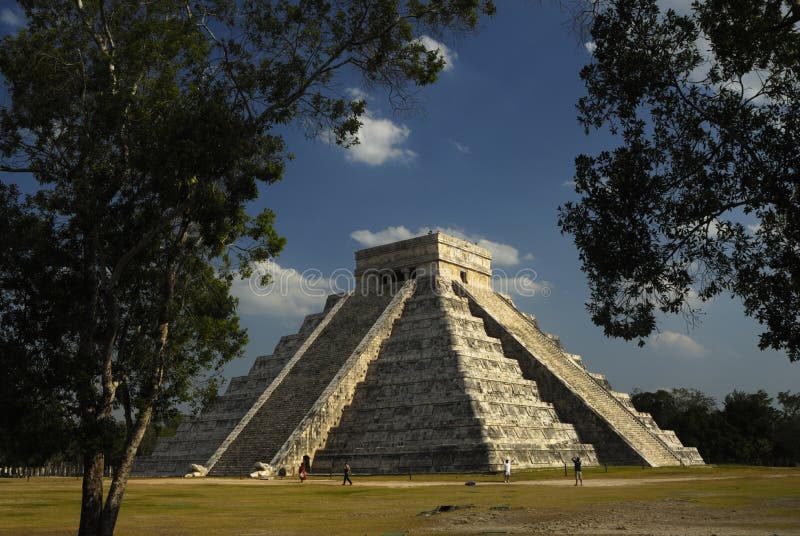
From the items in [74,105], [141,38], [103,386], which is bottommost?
[103,386]

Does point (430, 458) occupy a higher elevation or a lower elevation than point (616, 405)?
lower

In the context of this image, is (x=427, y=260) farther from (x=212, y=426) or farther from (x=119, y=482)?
(x=119, y=482)

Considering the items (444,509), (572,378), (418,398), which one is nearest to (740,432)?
(572,378)

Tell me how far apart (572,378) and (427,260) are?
10.1 m

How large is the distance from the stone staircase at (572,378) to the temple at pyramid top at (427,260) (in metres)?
1.17

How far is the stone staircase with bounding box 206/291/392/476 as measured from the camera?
104 ft

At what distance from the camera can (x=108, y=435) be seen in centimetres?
1140

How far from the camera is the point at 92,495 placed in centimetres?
1158

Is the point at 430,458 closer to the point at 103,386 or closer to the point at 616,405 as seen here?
the point at 616,405

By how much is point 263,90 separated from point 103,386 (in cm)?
553

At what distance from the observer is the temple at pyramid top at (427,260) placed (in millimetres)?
41406

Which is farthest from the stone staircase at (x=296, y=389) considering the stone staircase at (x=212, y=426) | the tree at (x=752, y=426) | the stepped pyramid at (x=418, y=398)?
the tree at (x=752, y=426)

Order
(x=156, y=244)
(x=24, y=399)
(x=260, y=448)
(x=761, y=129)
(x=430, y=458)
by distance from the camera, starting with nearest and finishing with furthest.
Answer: (x=761, y=129) → (x=24, y=399) → (x=156, y=244) → (x=430, y=458) → (x=260, y=448)

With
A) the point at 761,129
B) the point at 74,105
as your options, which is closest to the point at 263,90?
the point at 74,105
